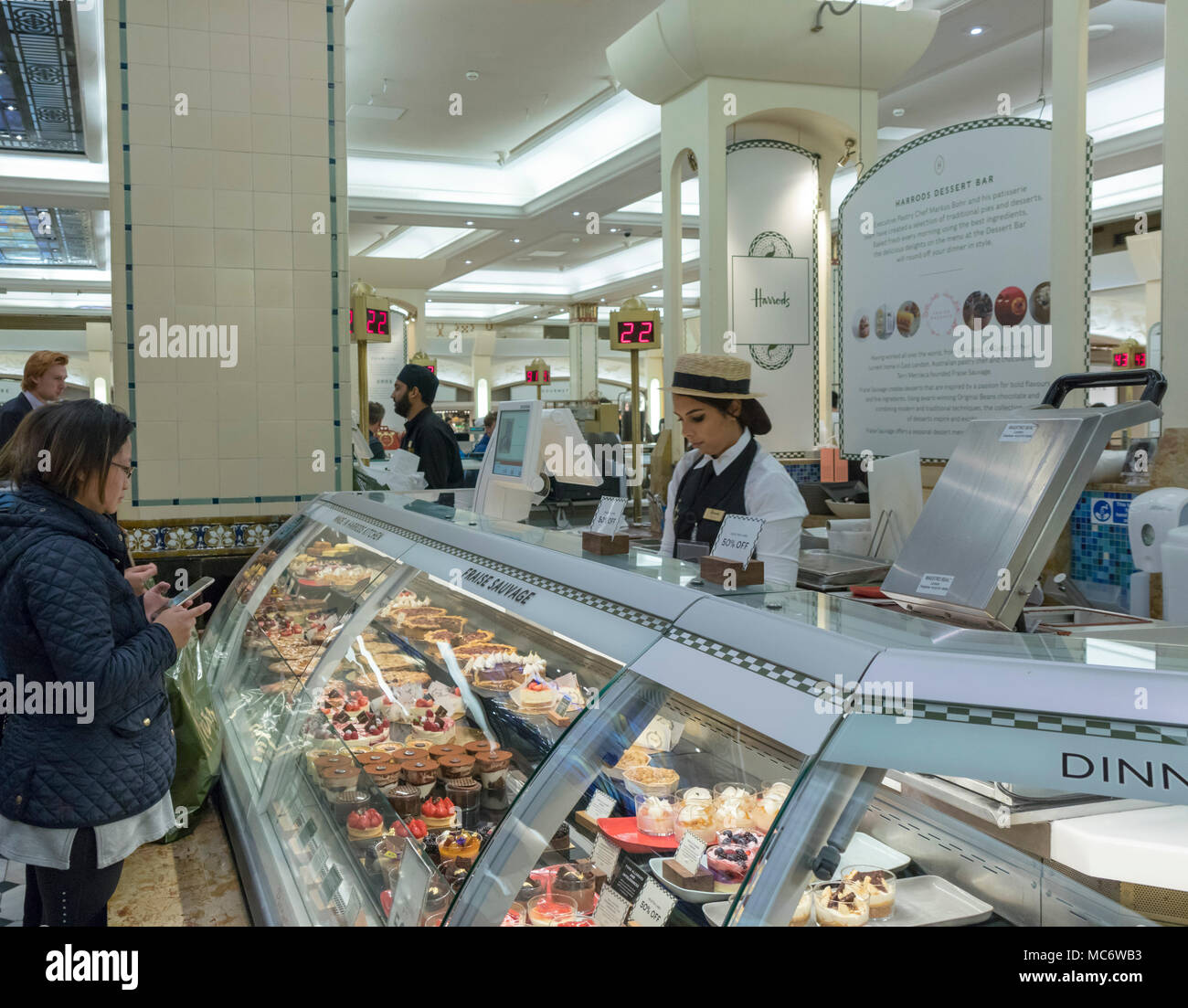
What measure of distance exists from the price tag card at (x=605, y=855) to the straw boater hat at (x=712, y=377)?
1524 mm

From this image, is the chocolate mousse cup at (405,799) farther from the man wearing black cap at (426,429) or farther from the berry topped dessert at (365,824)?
the man wearing black cap at (426,429)

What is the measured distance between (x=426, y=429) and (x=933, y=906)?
4394mm

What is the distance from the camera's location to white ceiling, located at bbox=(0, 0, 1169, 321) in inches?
291

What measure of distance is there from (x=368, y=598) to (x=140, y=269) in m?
2.84

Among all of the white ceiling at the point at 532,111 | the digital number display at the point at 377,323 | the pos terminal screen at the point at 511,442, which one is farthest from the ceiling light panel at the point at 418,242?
the pos terminal screen at the point at 511,442

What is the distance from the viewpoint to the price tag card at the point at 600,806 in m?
1.65

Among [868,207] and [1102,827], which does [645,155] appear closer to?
[868,207]

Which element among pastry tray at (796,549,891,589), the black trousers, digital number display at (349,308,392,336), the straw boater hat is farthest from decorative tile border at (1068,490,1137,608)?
digital number display at (349,308,392,336)

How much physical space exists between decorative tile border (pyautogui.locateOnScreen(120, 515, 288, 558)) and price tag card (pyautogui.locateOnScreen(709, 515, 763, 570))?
11.6ft

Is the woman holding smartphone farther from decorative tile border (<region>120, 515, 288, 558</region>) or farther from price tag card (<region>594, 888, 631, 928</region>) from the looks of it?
decorative tile border (<region>120, 515, 288, 558</region>)

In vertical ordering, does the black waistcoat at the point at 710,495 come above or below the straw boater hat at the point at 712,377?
below

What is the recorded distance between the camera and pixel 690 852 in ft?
5.30

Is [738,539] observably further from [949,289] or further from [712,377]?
[949,289]
